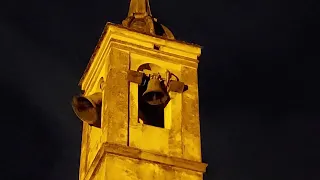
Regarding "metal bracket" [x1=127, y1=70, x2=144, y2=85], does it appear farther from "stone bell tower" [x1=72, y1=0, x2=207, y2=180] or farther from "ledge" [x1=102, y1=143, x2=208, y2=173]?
"ledge" [x1=102, y1=143, x2=208, y2=173]

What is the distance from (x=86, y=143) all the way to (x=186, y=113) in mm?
2469

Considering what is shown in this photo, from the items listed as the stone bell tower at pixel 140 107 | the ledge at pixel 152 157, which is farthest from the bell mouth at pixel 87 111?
the ledge at pixel 152 157

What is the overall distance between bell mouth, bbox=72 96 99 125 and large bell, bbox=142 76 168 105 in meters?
1.08

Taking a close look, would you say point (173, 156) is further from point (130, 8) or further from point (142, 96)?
point (130, 8)

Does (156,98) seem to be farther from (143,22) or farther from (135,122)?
(143,22)

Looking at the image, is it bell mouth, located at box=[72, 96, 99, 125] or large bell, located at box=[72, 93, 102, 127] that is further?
bell mouth, located at box=[72, 96, 99, 125]

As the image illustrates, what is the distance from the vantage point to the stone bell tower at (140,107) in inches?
663

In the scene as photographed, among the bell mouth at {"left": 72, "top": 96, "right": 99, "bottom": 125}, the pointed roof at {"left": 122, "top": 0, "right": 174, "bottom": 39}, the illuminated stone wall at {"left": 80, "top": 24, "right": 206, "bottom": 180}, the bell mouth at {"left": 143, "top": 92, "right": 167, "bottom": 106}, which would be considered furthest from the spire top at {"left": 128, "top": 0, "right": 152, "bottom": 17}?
the bell mouth at {"left": 72, "top": 96, "right": 99, "bottom": 125}

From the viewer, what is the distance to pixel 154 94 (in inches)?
707

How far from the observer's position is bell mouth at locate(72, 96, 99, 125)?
1778 centimetres

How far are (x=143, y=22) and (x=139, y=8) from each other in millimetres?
601

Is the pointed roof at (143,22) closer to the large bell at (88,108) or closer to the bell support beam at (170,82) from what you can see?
the bell support beam at (170,82)

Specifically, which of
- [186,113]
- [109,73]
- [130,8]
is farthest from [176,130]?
[130,8]

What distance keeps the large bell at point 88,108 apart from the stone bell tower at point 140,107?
0.01 m
